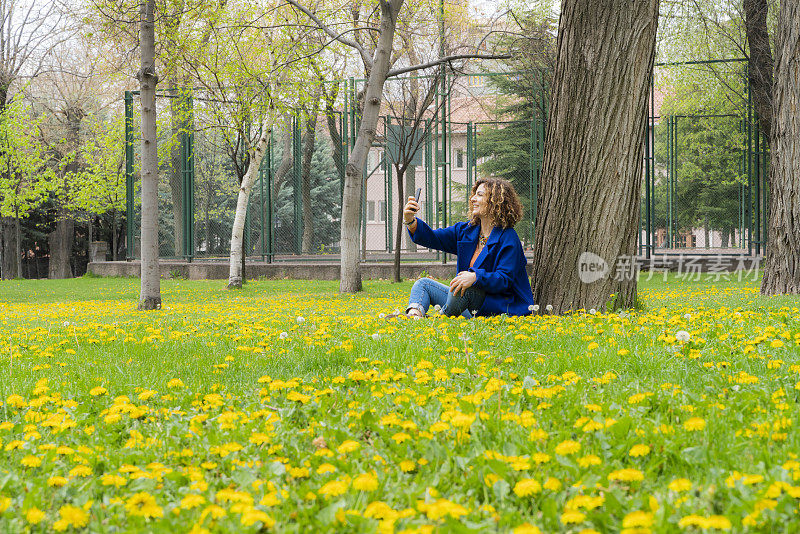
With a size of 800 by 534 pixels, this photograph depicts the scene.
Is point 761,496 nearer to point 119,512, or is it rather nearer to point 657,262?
point 119,512

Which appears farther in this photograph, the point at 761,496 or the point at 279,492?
the point at 279,492

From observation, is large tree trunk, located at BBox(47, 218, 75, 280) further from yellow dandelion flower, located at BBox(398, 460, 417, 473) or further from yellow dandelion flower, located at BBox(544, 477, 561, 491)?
yellow dandelion flower, located at BBox(544, 477, 561, 491)

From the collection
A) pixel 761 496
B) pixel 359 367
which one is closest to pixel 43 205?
pixel 359 367

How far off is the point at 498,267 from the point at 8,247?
30.5m

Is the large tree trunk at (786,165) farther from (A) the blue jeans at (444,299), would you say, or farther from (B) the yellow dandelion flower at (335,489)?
(B) the yellow dandelion flower at (335,489)

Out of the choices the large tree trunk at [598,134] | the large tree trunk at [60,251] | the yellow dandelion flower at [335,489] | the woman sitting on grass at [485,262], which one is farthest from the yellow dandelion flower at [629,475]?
the large tree trunk at [60,251]

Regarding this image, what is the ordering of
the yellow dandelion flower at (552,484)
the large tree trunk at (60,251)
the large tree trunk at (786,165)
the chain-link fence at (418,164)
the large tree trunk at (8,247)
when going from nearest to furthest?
the yellow dandelion flower at (552,484) → the large tree trunk at (786,165) → the chain-link fence at (418,164) → the large tree trunk at (8,247) → the large tree trunk at (60,251)

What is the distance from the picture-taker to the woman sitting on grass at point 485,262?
5.89 m

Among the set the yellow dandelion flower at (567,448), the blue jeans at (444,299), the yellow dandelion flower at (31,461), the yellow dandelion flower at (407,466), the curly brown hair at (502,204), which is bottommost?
the yellow dandelion flower at (31,461)

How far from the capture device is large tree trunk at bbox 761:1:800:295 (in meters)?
8.28

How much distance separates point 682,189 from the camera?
34.0 meters

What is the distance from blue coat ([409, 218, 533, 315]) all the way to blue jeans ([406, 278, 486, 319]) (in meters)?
0.10

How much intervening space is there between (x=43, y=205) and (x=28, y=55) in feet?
30.6

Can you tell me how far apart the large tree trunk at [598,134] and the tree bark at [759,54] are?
11.7 metres
